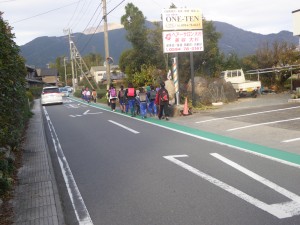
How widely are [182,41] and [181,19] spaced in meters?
1.11

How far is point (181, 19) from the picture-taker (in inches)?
714

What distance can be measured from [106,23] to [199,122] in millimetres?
18588

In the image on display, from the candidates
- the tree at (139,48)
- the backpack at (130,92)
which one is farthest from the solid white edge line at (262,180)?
the tree at (139,48)

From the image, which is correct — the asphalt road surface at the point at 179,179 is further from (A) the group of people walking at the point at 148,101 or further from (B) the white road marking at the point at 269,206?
(A) the group of people walking at the point at 148,101

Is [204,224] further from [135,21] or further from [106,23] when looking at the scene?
[135,21]

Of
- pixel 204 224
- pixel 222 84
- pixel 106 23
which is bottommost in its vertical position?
pixel 204 224

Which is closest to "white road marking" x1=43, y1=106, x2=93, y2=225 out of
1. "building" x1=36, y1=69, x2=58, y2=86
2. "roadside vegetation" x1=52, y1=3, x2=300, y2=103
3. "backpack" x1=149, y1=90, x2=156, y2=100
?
"backpack" x1=149, y1=90, x2=156, y2=100

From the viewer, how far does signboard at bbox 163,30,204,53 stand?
17891 mm

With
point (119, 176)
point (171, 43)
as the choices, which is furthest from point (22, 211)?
point (171, 43)

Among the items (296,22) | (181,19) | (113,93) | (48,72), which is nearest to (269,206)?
(181,19)

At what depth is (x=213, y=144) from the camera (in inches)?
388

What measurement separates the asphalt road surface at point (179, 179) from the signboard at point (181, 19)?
7863 millimetres

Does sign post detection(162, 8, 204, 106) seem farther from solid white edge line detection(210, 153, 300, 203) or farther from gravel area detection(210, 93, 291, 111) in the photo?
solid white edge line detection(210, 153, 300, 203)

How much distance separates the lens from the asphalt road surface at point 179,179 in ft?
15.9
